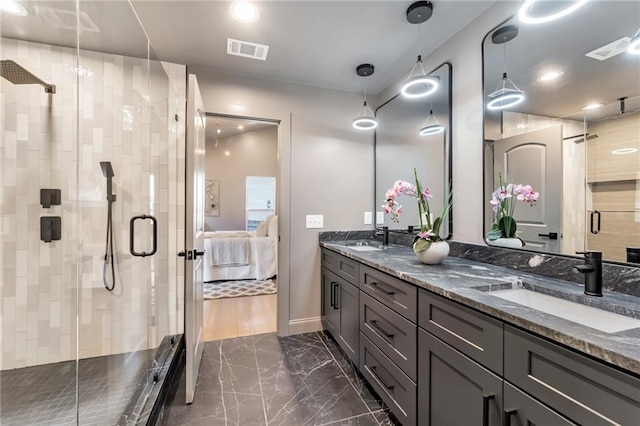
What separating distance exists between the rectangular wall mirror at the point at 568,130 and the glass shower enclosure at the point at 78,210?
2.35 m

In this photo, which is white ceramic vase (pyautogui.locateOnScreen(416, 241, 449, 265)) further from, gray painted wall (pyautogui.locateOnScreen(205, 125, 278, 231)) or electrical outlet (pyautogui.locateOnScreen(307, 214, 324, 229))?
gray painted wall (pyautogui.locateOnScreen(205, 125, 278, 231))

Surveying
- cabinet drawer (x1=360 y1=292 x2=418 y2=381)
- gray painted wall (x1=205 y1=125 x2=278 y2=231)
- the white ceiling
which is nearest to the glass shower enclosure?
the white ceiling

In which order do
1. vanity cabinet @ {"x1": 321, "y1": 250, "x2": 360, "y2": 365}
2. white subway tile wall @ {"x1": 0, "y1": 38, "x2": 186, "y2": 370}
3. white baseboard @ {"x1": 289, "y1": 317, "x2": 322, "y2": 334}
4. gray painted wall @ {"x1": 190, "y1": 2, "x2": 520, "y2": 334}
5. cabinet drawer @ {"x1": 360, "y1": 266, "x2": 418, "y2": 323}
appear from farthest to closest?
white baseboard @ {"x1": 289, "y1": 317, "x2": 322, "y2": 334}, gray painted wall @ {"x1": 190, "y1": 2, "x2": 520, "y2": 334}, vanity cabinet @ {"x1": 321, "y1": 250, "x2": 360, "y2": 365}, white subway tile wall @ {"x1": 0, "y1": 38, "x2": 186, "y2": 370}, cabinet drawer @ {"x1": 360, "y1": 266, "x2": 418, "y2": 323}

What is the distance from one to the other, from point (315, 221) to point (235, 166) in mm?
5449

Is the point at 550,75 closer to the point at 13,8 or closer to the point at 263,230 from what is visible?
the point at 13,8

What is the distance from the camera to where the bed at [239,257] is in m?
4.52

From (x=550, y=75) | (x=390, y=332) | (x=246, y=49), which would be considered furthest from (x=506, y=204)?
(x=246, y=49)

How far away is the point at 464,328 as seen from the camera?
109 centimetres

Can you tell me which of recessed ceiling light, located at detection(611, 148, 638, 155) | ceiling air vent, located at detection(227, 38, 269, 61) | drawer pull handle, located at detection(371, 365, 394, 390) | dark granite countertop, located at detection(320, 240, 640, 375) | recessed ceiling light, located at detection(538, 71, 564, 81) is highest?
ceiling air vent, located at detection(227, 38, 269, 61)

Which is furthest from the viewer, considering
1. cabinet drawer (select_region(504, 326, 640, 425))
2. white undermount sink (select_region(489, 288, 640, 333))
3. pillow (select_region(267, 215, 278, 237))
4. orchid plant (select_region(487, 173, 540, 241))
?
pillow (select_region(267, 215, 278, 237))

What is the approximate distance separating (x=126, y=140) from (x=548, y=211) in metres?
2.90

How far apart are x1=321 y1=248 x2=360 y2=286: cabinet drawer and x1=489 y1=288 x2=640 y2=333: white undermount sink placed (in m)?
0.98

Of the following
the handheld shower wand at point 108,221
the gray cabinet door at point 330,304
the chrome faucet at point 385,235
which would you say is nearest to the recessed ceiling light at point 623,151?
the chrome faucet at point 385,235

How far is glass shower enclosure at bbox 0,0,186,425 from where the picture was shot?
1.84 metres
